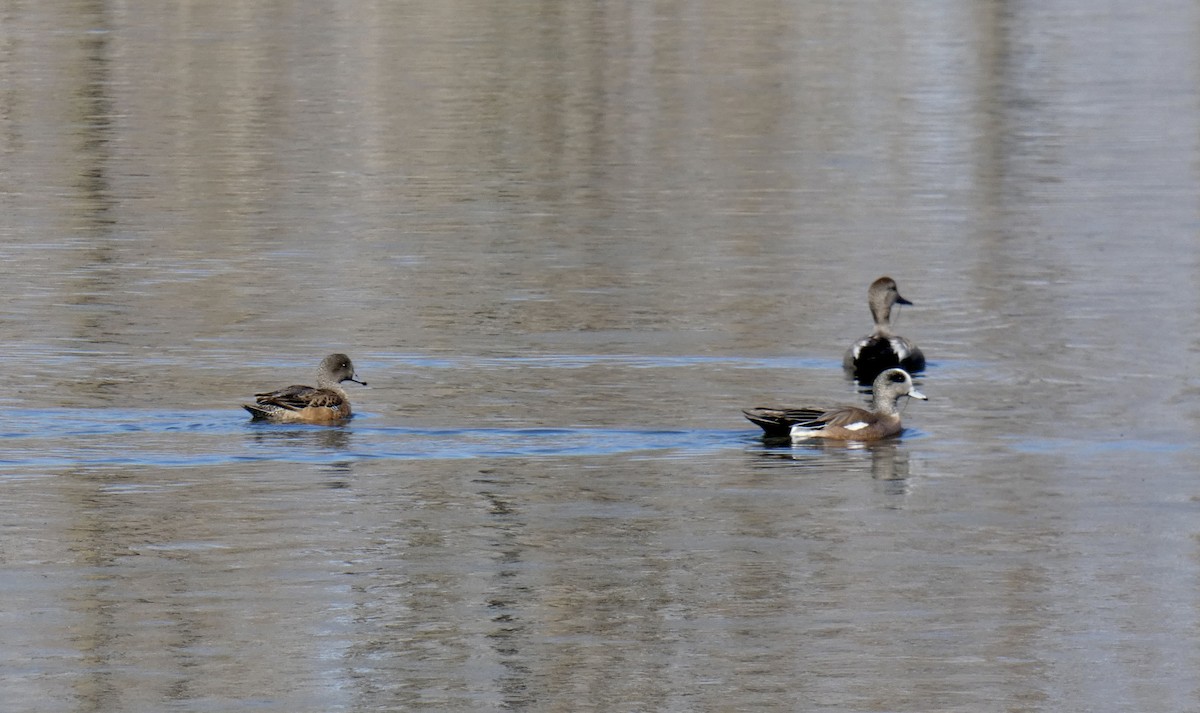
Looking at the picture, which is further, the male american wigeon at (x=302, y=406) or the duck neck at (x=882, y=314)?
the duck neck at (x=882, y=314)

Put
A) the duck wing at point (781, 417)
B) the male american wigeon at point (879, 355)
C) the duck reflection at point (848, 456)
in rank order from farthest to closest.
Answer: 1. the male american wigeon at point (879, 355)
2. the duck wing at point (781, 417)
3. the duck reflection at point (848, 456)

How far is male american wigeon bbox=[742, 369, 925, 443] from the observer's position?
15633 millimetres

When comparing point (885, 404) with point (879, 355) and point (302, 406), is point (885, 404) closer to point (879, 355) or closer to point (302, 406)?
point (879, 355)

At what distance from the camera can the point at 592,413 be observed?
16.4m

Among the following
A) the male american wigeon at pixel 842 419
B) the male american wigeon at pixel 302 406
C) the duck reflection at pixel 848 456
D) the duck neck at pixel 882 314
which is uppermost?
the duck neck at pixel 882 314

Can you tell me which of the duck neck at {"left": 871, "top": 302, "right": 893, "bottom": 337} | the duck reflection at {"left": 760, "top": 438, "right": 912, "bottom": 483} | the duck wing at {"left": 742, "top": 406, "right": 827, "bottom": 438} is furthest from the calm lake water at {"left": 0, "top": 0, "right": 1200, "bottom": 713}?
the duck neck at {"left": 871, "top": 302, "right": 893, "bottom": 337}

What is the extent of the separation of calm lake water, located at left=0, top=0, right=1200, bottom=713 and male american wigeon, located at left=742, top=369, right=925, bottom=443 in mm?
152

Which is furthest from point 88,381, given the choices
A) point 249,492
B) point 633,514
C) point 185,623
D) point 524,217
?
point 524,217

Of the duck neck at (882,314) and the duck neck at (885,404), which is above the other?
the duck neck at (882,314)

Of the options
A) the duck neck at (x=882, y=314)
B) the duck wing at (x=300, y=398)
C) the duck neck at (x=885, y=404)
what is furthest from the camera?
the duck neck at (x=882, y=314)

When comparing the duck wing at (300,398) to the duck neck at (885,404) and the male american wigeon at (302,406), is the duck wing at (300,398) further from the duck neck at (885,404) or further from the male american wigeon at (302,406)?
the duck neck at (885,404)

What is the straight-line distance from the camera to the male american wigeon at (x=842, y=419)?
1563cm

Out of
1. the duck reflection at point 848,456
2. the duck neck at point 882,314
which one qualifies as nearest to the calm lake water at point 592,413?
the duck reflection at point 848,456

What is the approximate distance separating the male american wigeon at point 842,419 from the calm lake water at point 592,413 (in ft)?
0.50
